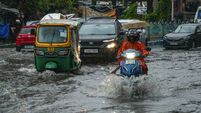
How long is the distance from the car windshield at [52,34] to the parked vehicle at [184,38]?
13.4m

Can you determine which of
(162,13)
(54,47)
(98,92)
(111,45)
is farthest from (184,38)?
(162,13)

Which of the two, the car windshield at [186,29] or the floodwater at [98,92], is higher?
the floodwater at [98,92]

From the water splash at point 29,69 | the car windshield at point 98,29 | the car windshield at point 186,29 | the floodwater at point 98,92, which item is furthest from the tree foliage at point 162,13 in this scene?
the floodwater at point 98,92

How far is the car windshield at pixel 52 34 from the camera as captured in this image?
16203mm

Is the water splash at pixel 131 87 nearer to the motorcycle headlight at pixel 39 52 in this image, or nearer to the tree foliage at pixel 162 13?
Answer: the motorcycle headlight at pixel 39 52

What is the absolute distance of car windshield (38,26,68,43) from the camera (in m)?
16.2

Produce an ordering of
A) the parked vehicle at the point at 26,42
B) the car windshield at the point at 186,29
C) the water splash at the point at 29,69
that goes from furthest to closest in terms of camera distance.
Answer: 1. the car windshield at the point at 186,29
2. the parked vehicle at the point at 26,42
3. the water splash at the point at 29,69

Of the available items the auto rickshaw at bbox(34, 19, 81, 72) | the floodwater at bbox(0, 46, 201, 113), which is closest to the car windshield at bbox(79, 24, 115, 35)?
the floodwater at bbox(0, 46, 201, 113)

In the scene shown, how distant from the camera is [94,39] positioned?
811 inches

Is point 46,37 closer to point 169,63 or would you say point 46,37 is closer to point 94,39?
point 94,39

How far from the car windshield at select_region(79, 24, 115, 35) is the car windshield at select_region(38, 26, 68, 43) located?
18.9 feet

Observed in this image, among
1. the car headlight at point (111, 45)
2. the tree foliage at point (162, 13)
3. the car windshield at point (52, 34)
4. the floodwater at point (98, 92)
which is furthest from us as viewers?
the tree foliage at point (162, 13)

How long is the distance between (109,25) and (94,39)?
2219 mm

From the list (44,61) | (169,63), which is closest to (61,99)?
(44,61)
